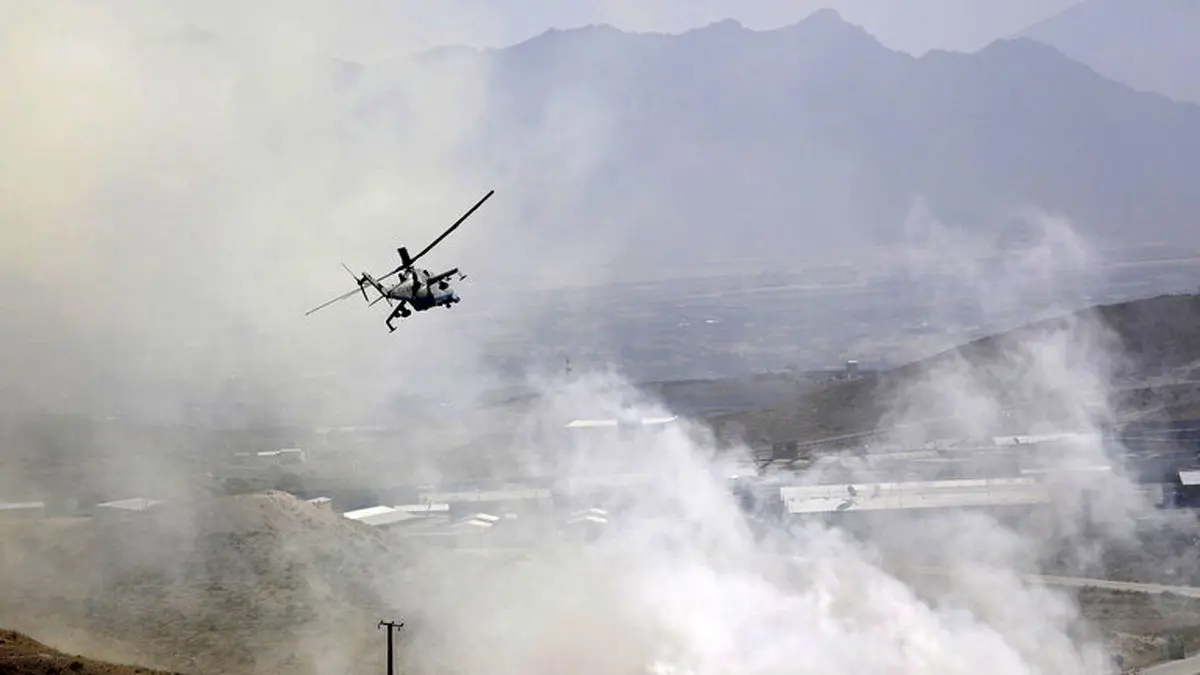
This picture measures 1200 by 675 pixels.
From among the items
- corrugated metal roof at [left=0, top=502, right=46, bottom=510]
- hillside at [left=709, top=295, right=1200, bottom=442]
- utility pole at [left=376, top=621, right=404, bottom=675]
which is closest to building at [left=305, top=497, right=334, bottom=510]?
corrugated metal roof at [left=0, top=502, right=46, bottom=510]

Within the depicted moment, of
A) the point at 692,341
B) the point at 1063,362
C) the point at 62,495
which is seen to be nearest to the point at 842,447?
the point at 1063,362

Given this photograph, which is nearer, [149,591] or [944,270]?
[149,591]

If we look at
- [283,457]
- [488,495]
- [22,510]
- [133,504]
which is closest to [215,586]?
[133,504]

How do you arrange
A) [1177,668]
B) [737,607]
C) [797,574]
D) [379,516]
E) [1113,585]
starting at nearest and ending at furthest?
[1177,668] < [737,607] < [797,574] < [1113,585] < [379,516]

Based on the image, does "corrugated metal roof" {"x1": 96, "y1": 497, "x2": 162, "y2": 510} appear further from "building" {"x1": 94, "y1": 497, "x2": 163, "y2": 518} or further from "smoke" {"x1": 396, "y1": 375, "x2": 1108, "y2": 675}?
"smoke" {"x1": 396, "y1": 375, "x2": 1108, "y2": 675}

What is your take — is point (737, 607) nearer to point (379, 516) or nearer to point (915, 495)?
point (915, 495)

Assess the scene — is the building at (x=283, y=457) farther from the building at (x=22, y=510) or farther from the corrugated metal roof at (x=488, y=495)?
the building at (x=22, y=510)

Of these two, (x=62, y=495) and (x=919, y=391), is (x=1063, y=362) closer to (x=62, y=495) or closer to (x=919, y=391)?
(x=919, y=391)
